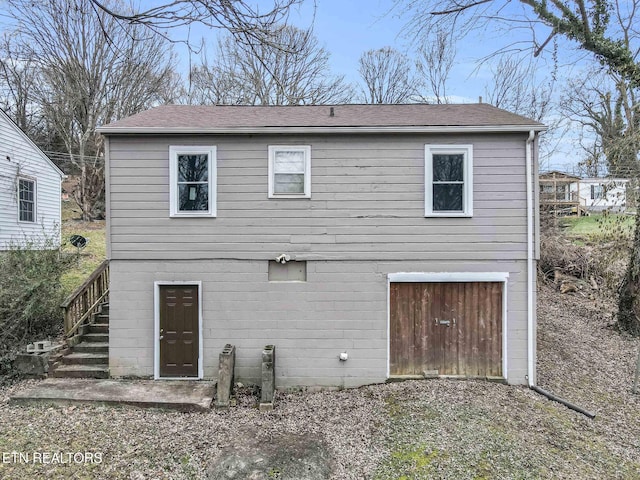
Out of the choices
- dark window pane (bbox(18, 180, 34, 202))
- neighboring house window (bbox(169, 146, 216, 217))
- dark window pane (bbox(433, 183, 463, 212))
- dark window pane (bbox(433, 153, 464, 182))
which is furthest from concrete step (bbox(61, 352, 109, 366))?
dark window pane (bbox(18, 180, 34, 202))

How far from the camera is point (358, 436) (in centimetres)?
509

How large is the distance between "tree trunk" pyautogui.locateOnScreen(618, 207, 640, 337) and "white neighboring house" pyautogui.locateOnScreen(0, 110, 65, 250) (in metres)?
17.0

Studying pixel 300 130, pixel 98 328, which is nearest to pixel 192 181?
pixel 300 130

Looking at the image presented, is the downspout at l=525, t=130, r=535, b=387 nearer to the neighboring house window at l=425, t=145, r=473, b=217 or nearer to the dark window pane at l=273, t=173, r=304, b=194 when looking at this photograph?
the neighboring house window at l=425, t=145, r=473, b=217

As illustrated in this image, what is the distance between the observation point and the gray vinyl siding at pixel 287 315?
6664 millimetres

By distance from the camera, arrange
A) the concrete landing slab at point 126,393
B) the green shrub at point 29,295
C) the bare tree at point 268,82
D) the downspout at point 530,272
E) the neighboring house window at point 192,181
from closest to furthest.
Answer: the concrete landing slab at point 126,393 → the downspout at point 530,272 → the neighboring house window at point 192,181 → the green shrub at point 29,295 → the bare tree at point 268,82

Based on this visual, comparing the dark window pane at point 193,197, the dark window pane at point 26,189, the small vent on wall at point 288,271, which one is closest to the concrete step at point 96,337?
the dark window pane at point 193,197

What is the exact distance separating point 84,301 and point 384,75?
72.0 ft

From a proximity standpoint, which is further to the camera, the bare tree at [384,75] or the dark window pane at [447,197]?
the bare tree at [384,75]

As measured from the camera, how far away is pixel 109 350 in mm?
6734

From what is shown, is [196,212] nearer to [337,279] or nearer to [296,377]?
[337,279]

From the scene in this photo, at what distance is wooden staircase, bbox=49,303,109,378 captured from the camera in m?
6.66

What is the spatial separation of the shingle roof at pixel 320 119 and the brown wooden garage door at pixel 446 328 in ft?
10.2

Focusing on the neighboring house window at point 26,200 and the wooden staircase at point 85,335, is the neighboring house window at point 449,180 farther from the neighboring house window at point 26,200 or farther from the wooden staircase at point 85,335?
the neighboring house window at point 26,200
